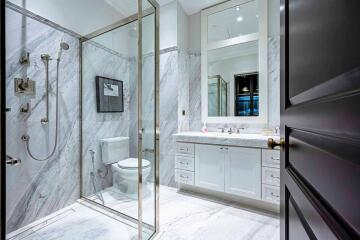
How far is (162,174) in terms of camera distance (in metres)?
3.03

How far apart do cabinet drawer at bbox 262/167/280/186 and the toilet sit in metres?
1.44

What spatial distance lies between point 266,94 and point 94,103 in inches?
89.9

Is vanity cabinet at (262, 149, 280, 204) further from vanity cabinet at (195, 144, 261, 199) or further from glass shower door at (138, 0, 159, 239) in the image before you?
glass shower door at (138, 0, 159, 239)

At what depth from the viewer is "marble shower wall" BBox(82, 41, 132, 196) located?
97.3 inches

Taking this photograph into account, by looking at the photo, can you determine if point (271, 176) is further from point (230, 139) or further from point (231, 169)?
point (230, 139)

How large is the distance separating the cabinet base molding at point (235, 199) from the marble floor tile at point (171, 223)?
9cm

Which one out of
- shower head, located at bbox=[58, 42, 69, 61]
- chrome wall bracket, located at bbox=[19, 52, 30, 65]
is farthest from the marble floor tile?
shower head, located at bbox=[58, 42, 69, 61]

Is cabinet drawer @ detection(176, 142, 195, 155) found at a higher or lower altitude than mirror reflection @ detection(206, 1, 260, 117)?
lower

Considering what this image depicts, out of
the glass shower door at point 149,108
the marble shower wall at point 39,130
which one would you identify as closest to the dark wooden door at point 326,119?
the glass shower door at point 149,108

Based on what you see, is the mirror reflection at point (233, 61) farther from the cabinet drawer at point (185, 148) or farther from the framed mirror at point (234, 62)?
the cabinet drawer at point (185, 148)

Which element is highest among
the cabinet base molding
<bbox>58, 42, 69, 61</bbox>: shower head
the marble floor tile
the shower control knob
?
<bbox>58, 42, 69, 61</bbox>: shower head

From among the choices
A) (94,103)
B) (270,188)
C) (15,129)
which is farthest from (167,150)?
(15,129)

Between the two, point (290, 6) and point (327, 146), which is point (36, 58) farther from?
point (327, 146)

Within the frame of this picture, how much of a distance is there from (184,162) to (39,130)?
1.71 meters
